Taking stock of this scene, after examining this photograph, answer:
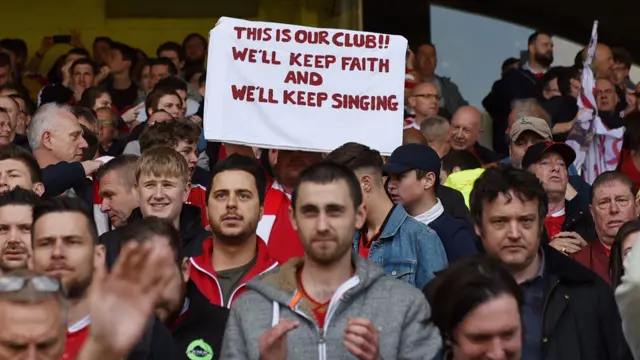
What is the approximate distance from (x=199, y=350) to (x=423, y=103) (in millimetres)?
6858

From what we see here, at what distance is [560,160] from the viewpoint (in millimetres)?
10781

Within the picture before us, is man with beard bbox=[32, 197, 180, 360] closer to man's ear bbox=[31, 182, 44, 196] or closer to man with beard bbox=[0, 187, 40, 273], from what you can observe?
man with beard bbox=[0, 187, 40, 273]

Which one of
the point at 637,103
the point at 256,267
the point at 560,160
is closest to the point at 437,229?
the point at 256,267

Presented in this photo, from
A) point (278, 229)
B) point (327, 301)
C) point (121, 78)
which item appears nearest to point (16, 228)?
point (278, 229)

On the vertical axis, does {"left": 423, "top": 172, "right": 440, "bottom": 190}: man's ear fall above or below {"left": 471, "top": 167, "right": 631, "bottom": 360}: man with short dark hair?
above

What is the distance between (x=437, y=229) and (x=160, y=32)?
33.6ft

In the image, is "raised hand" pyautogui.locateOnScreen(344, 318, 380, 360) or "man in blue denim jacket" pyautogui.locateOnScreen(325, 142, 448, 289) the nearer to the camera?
"raised hand" pyautogui.locateOnScreen(344, 318, 380, 360)

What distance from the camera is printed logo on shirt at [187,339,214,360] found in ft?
25.3

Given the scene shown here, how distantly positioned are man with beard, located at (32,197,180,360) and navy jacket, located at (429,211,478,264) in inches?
82.2

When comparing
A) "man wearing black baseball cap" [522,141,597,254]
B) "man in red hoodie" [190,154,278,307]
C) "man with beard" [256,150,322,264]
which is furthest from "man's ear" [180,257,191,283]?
"man wearing black baseball cap" [522,141,597,254]

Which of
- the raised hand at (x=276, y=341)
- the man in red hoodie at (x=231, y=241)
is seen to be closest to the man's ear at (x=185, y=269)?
the man in red hoodie at (x=231, y=241)

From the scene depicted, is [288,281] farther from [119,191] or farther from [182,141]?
[182,141]

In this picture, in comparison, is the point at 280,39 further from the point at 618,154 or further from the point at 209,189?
the point at 618,154

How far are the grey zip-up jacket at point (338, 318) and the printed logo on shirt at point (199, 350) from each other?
2.57 feet
